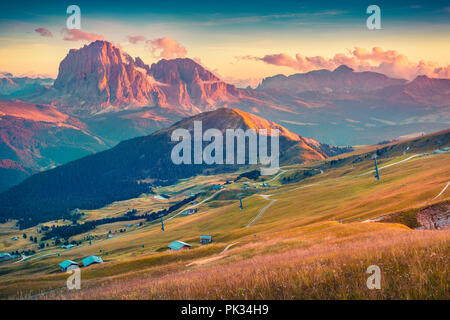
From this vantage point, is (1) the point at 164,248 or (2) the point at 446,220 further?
(1) the point at 164,248

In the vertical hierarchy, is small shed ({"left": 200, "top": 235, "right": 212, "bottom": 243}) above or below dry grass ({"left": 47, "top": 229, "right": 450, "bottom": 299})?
below

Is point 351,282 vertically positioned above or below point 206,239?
above

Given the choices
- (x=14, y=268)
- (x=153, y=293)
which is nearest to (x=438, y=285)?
(x=153, y=293)

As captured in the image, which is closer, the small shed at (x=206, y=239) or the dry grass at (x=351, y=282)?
the dry grass at (x=351, y=282)

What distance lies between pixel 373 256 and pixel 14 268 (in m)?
181

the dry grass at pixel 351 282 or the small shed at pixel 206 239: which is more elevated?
the dry grass at pixel 351 282

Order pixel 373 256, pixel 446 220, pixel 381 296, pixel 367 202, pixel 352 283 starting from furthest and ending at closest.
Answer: pixel 367 202
pixel 446 220
pixel 373 256
pixel 352 283
pixel 381 296

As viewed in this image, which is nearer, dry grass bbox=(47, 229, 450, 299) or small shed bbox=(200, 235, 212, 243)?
dry grass bbox=(47, 229, 450, 299)

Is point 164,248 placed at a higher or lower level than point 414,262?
lower

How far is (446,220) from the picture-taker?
38875mm

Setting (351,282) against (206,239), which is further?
(206,239)
